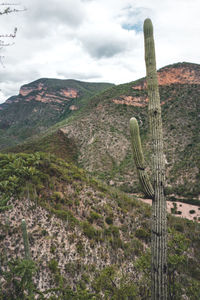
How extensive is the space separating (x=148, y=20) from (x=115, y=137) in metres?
36.7

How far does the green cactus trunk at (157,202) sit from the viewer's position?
3607 mm

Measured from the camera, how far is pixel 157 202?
148 inches

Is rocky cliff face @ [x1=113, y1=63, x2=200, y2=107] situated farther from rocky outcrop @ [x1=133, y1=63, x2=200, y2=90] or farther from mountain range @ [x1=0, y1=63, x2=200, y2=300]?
mountain range @ [x1=0, y1=63, x2=200, y2=300]

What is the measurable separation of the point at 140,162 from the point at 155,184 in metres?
0.65

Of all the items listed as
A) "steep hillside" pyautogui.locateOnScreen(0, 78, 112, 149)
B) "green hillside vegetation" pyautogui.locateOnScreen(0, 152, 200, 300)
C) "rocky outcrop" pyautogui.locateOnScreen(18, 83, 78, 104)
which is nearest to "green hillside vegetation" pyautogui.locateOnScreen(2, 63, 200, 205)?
"green hillside vegetation" pyautogui.locateOnScreen(0, 152, 200, 300)

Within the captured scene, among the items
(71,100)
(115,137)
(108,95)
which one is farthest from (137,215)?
(71,100)

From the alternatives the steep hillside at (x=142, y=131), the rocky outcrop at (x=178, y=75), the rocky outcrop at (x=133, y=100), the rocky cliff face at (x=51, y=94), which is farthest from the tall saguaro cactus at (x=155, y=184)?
the rocky cliff face at (x=51, y=94)

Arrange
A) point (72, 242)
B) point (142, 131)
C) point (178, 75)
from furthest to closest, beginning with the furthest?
point (178, 75)
point (142, 131)
point (72, 242)

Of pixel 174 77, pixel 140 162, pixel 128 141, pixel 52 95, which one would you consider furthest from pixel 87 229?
pixel 52 95

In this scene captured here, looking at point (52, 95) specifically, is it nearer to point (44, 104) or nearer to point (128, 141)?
point (44, 104)

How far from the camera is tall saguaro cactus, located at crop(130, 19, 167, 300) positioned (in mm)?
3621

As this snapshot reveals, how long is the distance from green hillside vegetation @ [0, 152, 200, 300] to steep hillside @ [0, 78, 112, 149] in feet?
309

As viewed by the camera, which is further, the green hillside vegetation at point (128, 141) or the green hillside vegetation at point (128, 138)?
the green hillside vegetation at point (128, 138)

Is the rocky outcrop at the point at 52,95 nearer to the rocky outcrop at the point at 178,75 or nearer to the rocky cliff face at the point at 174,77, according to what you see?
the rocky outcrop at the point at 178,75
